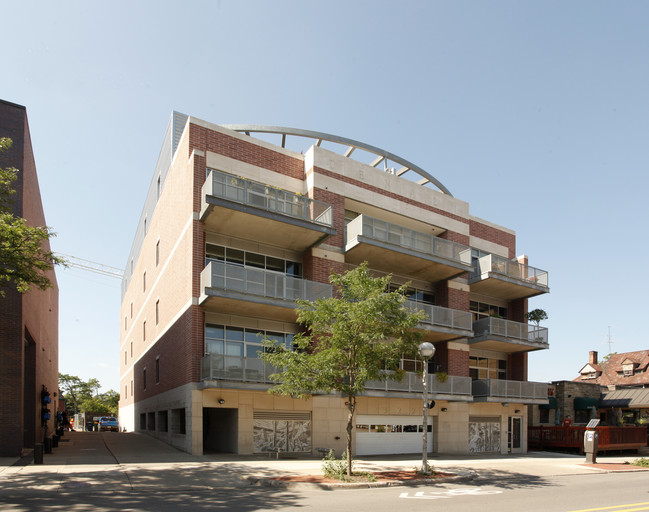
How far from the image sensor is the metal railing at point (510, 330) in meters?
29.3

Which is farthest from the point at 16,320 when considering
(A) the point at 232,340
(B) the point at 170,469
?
(B) the point at 170,469

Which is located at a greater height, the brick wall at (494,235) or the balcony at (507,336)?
the brick wall at (494,235)

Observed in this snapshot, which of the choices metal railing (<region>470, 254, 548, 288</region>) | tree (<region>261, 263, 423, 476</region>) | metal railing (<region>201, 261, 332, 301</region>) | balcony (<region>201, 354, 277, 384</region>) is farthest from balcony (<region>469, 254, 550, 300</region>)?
tree (<region>261, 263, 423, 476</region>)

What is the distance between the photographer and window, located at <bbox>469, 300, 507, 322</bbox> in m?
31.8

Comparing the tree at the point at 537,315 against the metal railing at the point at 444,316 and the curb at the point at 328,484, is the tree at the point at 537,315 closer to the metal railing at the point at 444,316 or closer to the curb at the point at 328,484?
the metal railing at the point at 444,316

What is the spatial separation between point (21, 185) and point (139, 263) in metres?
19.4

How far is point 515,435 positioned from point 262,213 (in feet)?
66.5

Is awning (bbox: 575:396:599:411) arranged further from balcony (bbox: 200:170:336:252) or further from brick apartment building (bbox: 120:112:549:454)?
balcony (bbox: 200:170:336:252)

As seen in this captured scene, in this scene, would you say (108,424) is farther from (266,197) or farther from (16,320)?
(266,197)

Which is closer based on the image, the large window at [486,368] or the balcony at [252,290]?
the balcony at [252,290]

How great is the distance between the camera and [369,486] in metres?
14.5

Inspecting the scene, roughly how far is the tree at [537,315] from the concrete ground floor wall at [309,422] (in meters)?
5.42

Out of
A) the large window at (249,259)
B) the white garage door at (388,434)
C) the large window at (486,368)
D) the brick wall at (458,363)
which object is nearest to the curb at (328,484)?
the white garage door at (388,434)

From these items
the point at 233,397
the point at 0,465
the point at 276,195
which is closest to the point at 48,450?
the point at 0,465
